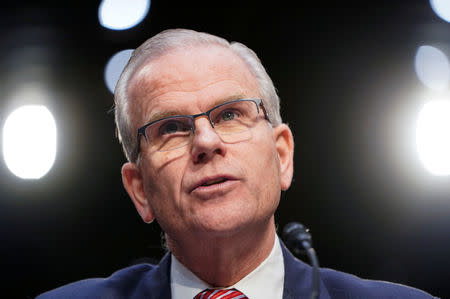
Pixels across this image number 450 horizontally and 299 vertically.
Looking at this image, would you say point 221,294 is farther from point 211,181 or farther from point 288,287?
point 211,181

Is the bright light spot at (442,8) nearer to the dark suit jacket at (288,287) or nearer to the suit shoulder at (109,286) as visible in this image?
the dark suit jacket at (288,287)

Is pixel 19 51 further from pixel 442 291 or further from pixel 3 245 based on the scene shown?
pixel 442 291

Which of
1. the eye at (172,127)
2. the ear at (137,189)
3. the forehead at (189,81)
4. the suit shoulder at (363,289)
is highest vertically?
the forehead at (189,81)

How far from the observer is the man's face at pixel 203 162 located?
1.42 meters

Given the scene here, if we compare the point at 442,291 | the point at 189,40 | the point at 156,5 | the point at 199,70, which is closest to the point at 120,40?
the point at 156,5

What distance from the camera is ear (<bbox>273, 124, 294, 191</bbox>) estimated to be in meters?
1.74

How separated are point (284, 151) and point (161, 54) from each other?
64cm

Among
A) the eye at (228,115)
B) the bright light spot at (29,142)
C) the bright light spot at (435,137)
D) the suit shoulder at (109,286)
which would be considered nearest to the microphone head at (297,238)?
the eye at (228,115)

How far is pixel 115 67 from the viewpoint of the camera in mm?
2816

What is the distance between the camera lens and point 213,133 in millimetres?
1476

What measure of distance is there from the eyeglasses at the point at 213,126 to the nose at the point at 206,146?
0.05 meters

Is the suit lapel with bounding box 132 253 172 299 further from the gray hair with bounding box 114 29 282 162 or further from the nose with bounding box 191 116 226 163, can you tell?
the nose with bounding box 191 116 226 163

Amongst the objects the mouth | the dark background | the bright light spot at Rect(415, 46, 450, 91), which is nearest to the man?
the mouth

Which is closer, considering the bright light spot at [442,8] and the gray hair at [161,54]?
the gray hair at [161,54]
